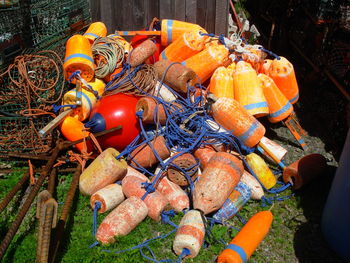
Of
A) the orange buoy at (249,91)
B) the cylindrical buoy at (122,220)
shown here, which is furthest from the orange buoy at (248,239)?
the orange buoy at (249,91)

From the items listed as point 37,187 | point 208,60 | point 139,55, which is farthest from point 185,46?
point 37,187

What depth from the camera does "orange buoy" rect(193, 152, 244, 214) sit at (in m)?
3.51

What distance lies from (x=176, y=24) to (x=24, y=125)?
2730 mm

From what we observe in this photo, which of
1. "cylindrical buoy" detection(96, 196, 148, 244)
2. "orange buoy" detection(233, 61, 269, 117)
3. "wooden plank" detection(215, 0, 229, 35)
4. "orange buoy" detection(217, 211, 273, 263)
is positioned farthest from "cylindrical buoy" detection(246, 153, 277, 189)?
"wooden plank" detection(215, 0, 229, 35)

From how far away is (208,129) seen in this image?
4.28 metres

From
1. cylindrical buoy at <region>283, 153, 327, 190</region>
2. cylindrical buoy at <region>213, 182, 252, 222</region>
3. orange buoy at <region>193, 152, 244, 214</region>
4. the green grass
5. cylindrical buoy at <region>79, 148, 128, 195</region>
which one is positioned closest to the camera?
the green grass

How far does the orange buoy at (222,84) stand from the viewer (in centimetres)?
486

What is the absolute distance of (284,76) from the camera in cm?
488

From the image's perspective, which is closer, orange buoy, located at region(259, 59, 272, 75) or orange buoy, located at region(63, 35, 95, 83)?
orange buoy, located at region(63, 35, 95, 83)

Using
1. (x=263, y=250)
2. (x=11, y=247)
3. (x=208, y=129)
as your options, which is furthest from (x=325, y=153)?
(x=11, y=247)

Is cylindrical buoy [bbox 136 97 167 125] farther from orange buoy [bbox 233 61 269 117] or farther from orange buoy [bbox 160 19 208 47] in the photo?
orange buoy [bbox 160 19 208 47]

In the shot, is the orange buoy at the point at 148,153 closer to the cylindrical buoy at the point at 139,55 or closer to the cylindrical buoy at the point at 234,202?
the cylindrical buoy at the point at 234,202

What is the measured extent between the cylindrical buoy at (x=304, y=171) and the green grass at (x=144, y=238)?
247 millimetres

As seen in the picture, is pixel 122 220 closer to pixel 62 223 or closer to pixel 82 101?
pixel 62 223
